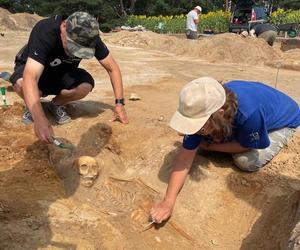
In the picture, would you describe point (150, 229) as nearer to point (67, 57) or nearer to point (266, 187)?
point (266, 187)

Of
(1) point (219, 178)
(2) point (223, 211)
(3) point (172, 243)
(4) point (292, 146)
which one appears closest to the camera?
(3) point (172, 243)

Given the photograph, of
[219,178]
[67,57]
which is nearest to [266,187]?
[219,178]

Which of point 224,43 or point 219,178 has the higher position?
point 219,178

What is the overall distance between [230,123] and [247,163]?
747 millimetres

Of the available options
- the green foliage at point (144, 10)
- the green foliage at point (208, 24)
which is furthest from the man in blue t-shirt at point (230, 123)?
the green foliage at point (208, 24)

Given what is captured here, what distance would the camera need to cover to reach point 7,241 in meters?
2.52

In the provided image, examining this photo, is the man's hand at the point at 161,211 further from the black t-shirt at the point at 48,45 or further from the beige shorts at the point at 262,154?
the black t-shirt at the point at 48,45

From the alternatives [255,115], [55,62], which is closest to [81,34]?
[55,62]

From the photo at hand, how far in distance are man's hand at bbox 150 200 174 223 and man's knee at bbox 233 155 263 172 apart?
A: 645 millimetres

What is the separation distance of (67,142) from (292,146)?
2.01m

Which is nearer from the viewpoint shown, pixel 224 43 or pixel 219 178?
pixel 219 178

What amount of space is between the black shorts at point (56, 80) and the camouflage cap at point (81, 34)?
29.8 inches

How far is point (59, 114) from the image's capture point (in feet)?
14.0

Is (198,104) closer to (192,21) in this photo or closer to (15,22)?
(192,21)
